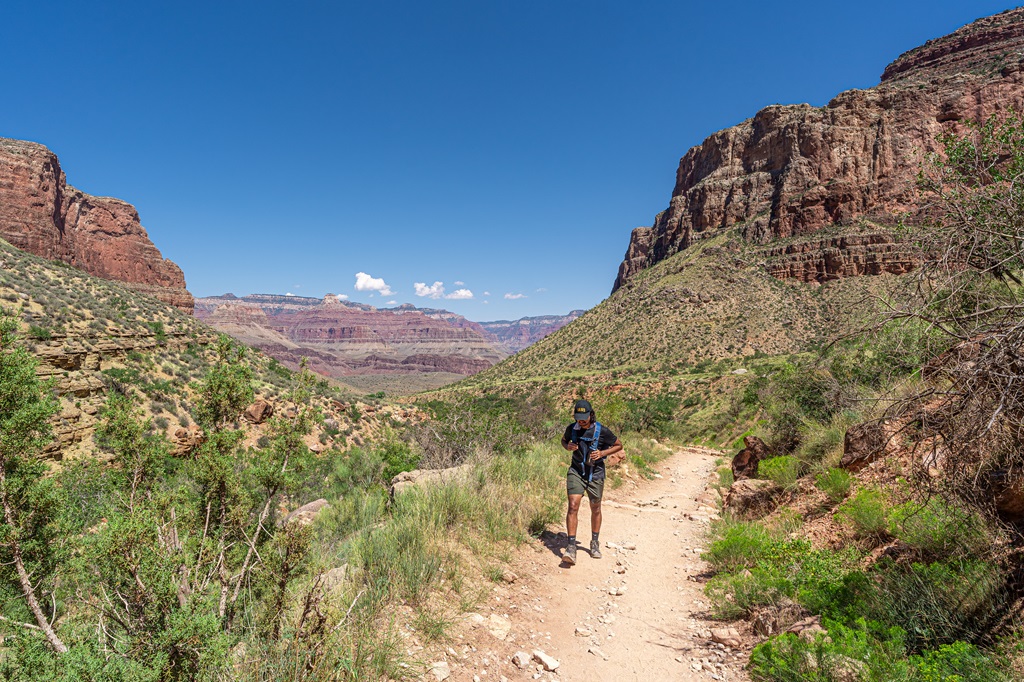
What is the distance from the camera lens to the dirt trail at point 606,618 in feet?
11.3

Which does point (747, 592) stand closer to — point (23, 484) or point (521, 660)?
point (521, 660)

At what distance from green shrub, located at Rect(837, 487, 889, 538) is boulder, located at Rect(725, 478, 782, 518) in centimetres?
181

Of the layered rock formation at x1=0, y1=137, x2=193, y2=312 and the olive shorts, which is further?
the layered rock formation at x1=0, y1=137, x2=193, y2=312

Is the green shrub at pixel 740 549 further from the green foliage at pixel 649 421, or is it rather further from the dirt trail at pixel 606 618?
the green foliage at pixel 649 421

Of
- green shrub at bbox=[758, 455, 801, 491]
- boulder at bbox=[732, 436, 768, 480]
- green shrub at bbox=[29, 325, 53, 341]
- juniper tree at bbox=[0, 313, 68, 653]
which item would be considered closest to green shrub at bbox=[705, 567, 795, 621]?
green shrub at bbox=[758, 455, 801, 491]

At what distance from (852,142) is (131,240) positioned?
152m

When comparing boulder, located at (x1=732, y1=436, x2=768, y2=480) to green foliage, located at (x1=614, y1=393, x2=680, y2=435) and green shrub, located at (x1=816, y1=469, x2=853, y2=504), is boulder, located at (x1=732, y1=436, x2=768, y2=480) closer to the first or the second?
green shrub, located at (x1=816, y1=469, x2=853, y2=504)

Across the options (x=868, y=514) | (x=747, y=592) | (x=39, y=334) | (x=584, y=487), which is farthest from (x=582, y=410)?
(x=39, y=334)

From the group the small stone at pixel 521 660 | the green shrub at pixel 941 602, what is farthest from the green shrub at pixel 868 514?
the small stone at pixel 521 660

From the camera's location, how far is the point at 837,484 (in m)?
5.39

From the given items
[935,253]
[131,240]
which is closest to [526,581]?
[935,253]

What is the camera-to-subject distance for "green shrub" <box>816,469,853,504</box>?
5.36 m

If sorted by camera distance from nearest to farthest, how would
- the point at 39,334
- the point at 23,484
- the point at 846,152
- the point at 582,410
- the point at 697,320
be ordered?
the point at 23,484, the point at 582,410, the point at 39,334, the point at 697,320, the point at 846,152

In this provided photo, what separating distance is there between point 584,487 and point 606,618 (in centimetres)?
168
